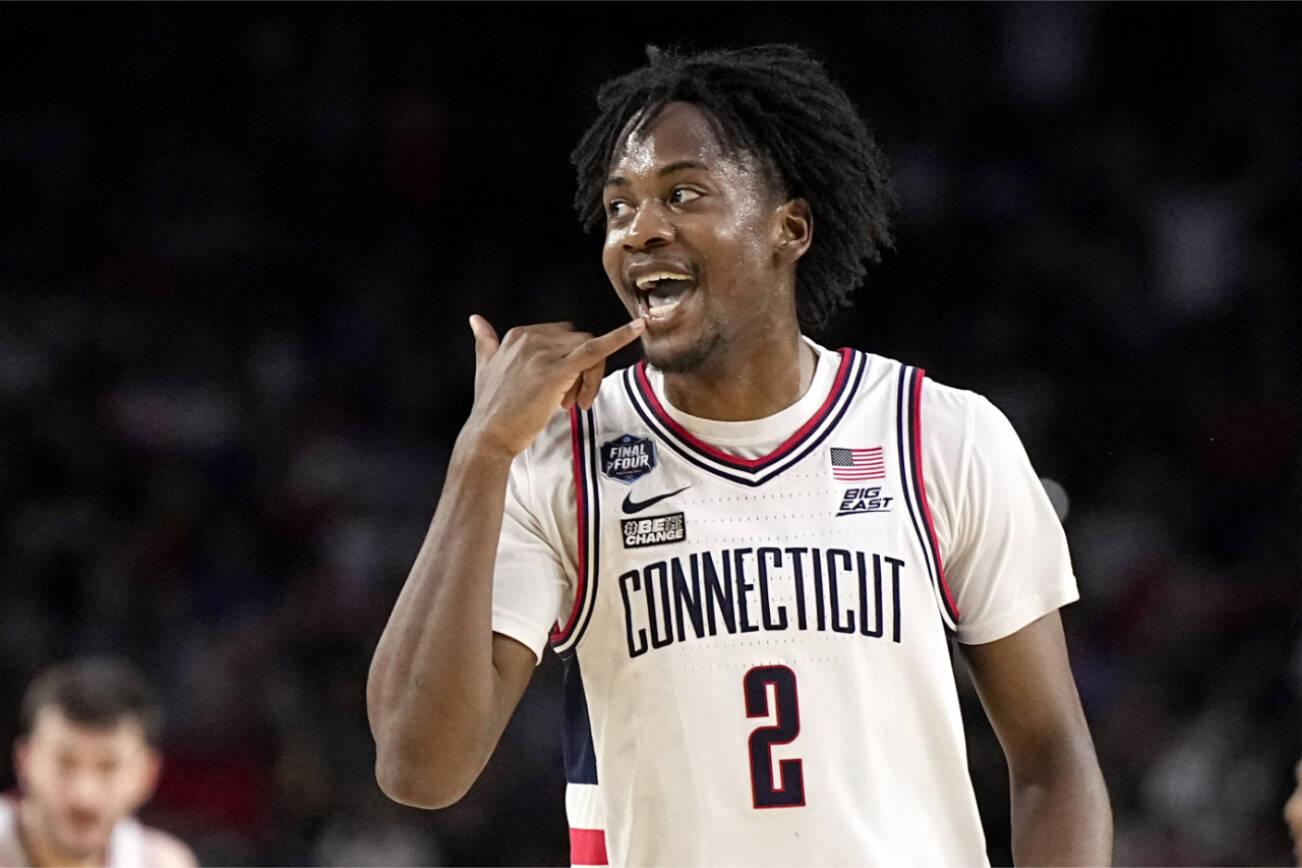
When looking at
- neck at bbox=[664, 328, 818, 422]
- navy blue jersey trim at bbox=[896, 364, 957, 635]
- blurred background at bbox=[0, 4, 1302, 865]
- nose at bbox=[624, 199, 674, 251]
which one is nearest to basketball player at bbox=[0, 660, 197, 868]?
neck at bbox=[664, 328, 818, 422]

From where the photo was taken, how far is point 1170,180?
8727 millimetres

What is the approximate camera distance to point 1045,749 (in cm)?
283

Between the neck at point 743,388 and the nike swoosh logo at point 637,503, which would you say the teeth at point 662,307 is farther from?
the nike swoosh logo at point 637,503

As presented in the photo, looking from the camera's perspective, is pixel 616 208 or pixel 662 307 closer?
pixel 662 307

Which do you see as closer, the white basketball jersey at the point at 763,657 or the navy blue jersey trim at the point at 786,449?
the white basketball jersey at the point at 763,657

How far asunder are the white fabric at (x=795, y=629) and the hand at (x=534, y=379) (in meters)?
0.21

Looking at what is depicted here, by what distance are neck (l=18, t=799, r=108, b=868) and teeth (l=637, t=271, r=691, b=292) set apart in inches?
78.5

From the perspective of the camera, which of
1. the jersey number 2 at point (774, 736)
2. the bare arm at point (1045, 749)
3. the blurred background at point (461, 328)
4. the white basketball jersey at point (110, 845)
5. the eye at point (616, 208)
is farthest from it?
the blurred background at point (461, 328)

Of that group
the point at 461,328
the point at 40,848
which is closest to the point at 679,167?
the point at 40,848

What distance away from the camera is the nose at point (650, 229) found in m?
2.81

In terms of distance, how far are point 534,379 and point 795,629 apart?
570 millimetres

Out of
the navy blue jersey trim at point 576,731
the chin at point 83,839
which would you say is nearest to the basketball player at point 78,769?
the chin at point 83,839

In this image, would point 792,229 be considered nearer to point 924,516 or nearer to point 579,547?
point 924,516

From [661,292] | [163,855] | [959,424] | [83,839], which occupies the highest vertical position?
[661,292]
